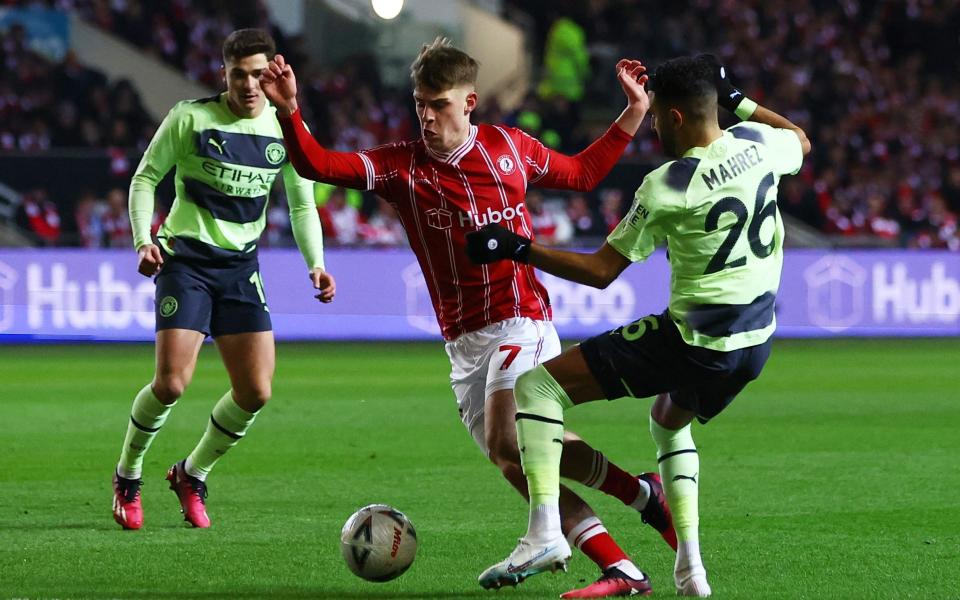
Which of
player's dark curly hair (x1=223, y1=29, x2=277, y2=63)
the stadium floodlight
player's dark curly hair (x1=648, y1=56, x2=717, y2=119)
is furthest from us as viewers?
the stadium floodlight

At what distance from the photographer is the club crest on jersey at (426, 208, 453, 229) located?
18.5ft

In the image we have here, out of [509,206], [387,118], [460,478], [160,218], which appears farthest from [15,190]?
[509,206]

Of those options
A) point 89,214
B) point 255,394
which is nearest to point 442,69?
point 255,394

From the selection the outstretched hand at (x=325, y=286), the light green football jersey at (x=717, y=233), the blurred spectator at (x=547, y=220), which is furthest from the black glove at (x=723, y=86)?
the blurred spectator at (x=547, y=220)

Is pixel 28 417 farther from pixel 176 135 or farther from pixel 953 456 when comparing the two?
pixel 953 456

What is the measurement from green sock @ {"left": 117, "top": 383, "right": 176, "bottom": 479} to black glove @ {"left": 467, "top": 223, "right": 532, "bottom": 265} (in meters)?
2.65

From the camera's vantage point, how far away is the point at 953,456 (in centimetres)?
926

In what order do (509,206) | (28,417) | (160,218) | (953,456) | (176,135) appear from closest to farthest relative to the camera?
1. (509,206)
2. (176,135)
3. (953,456)
4. (28,417)
5. (160,218)

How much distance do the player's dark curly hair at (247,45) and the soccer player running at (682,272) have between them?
88.3 inches

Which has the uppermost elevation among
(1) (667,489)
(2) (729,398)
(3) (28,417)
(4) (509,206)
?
(4) (509,206)

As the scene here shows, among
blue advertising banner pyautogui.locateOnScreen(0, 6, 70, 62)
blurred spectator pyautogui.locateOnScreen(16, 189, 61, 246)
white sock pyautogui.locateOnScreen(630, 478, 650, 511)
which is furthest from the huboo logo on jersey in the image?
blue advertising banner pyautogui.locateOnScreen(0, 6, 70, 62)

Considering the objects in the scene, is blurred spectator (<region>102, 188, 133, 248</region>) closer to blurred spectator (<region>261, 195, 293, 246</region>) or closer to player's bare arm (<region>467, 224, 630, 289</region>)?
blurred spectator (<region>261, 195, 293, 246</region>)

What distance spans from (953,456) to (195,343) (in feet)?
16.0

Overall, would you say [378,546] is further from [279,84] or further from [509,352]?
[279,84]
